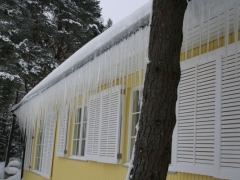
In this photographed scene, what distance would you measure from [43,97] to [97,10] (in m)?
11.8

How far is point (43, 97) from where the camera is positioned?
6992 millimetres

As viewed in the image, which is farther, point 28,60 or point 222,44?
point 28,60

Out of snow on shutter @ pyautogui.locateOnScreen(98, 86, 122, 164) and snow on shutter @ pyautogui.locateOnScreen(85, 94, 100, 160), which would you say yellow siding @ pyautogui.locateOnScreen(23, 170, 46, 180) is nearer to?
snow on shutter @ pyautogui.locateOnScreen(85, 94, 100, 160)

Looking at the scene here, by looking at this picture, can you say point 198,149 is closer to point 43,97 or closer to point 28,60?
point 43,97

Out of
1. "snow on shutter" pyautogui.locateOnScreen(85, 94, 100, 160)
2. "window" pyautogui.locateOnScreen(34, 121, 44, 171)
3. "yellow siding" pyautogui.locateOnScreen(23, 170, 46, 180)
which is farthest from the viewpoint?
"window" pyautogui.locateOnScreen(34, 121, 44, 171)

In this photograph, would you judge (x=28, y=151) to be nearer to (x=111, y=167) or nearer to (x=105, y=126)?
(x=105, y=126)

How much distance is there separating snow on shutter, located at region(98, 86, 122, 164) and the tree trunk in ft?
8.92


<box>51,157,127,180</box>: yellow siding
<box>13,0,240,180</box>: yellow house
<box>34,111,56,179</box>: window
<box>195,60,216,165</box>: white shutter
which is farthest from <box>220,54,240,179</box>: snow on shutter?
<box>34,111,56,179</box>: window

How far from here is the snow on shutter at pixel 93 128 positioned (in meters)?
5.18

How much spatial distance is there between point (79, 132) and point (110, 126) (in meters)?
1.76

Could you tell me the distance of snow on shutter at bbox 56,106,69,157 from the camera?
6770 mm

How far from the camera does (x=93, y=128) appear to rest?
5430mm

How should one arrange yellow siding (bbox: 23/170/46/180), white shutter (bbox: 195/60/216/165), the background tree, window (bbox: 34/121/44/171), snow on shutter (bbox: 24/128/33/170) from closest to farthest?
white shutter (bbox: 195/60/216/165)
yellow siding (bbox: 23/170/46/180)
window (bbox: 34/121/44/171)
snow on shutter (bbox: 24/128/33/170)
the background tree

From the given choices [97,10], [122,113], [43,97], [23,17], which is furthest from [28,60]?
[122,113]
